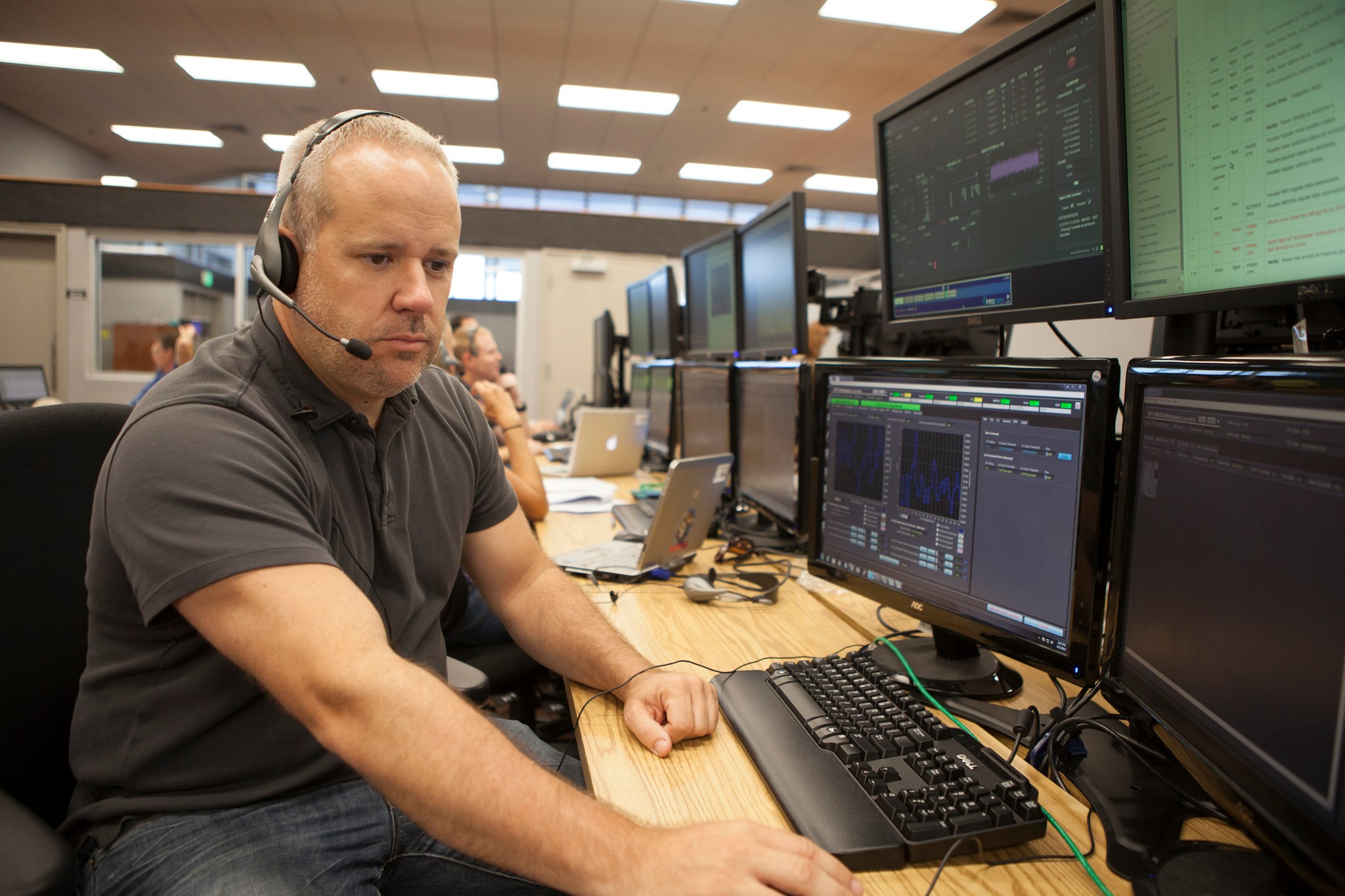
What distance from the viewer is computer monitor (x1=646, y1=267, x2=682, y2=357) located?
304cm

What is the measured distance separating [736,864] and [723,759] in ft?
0.77

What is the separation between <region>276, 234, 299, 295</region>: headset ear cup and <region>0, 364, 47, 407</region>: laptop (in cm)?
570

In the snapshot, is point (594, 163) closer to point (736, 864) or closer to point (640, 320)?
point (640, 320)

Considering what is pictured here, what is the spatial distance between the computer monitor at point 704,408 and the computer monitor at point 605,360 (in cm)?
155

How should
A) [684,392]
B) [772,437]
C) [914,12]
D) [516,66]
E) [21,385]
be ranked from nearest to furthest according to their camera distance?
[772,437] < [684,392] < [914,12] < [21,385] < [516,66]

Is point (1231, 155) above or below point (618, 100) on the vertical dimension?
below

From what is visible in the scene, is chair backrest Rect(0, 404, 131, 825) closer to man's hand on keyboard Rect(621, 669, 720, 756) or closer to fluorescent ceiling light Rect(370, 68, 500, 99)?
man's hand on keyboard Rect(621, 669, 720, 756)

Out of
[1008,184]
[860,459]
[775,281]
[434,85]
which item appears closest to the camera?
[1008,184]

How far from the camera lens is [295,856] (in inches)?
30.6

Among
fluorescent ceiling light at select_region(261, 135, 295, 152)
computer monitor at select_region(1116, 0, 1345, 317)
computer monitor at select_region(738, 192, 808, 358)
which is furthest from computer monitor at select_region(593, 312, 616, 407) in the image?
fluorescent ceiling light at select_region(261, 135, 295, 152)

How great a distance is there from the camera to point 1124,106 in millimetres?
840

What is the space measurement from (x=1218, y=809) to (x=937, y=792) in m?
0.27

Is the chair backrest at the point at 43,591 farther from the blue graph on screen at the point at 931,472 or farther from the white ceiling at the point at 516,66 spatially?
the white ceiling at the point at 516,66

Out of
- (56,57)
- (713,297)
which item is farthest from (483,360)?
(56,57)
